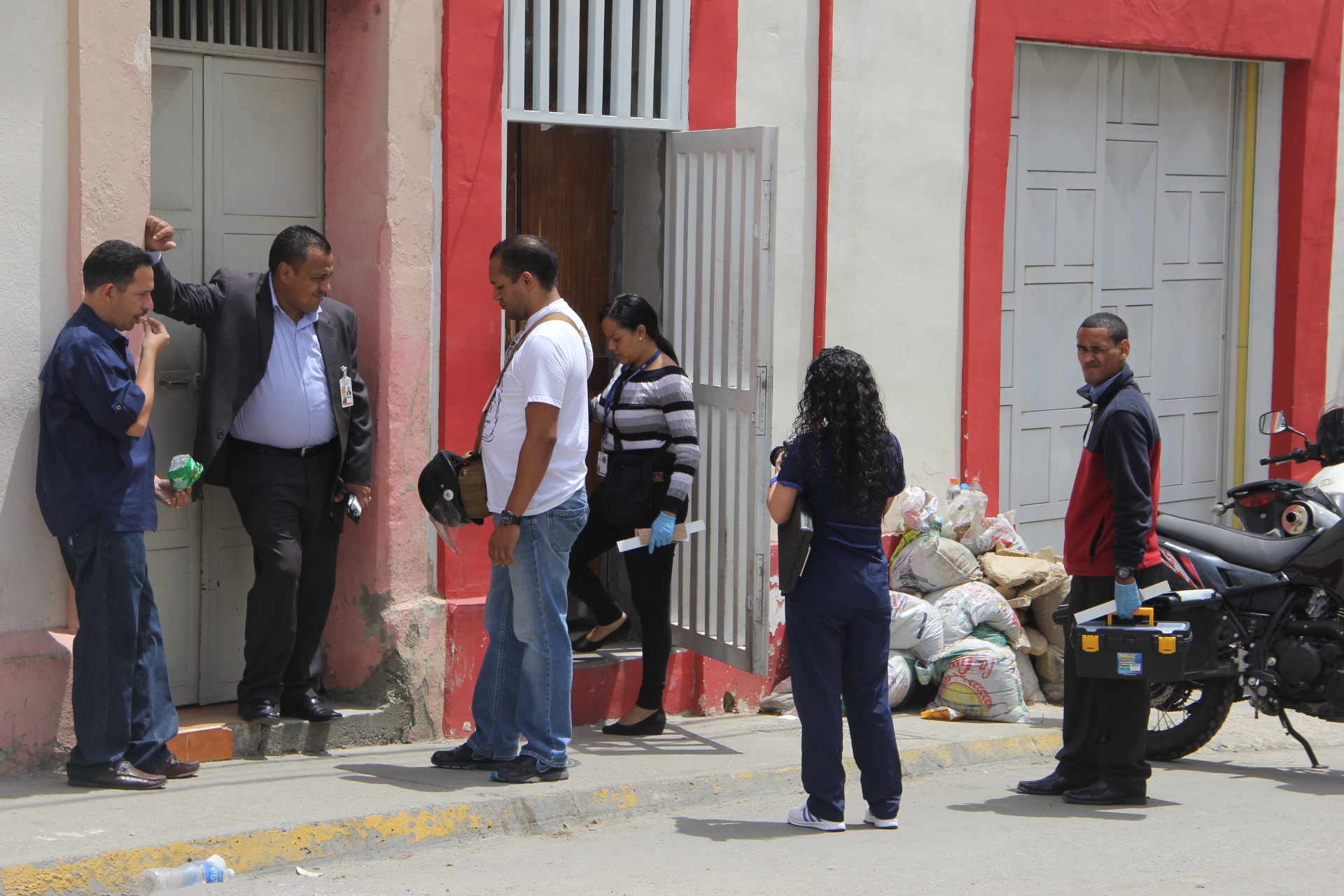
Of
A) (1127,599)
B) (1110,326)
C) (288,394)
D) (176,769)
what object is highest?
(1110,326)

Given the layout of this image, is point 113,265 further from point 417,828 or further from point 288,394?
point 417,828

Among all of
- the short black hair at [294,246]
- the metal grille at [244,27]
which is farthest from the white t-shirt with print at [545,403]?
the metal grille at [244,27]

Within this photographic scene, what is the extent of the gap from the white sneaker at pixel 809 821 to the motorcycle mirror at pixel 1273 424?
3.52 metres

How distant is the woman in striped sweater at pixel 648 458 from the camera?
629cm

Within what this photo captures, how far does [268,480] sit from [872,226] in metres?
3.36

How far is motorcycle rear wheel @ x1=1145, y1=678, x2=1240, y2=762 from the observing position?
6418mm

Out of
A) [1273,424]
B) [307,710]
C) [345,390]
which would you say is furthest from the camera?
[1273,424]

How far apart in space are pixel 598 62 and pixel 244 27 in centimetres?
151

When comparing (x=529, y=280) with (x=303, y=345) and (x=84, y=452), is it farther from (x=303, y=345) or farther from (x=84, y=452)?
(x=84, y=452)

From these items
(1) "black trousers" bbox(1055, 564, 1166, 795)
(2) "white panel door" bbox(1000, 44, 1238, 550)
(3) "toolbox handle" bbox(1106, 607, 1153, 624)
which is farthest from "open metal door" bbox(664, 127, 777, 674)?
(2) "white panel door" bbox(1000, 44, 1238, 550)

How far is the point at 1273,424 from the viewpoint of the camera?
7539mm

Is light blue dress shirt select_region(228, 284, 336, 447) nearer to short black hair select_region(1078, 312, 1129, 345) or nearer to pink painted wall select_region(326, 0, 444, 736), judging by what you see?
pink painted wall select_region(326, 0, 444, 736)

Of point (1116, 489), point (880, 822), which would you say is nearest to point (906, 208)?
point (1116, 489)

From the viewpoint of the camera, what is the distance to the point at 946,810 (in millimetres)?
5727
